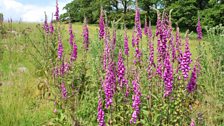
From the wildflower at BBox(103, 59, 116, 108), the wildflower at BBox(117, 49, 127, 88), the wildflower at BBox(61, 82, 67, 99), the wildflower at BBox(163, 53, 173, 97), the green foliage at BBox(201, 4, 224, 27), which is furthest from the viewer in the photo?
the green foliage at BBox(201, 4, 224, 27)

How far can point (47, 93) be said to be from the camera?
6.34m

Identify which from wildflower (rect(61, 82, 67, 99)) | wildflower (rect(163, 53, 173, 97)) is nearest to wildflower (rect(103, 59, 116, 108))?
wildflower (rect(163, 53, 173, 97))

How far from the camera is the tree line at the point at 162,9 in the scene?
3819 cm

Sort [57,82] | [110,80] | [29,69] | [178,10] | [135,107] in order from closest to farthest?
[110,80] < [135,107] < [57,82] < [29,69] < [178,10]

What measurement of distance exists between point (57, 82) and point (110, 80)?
1.76 meters

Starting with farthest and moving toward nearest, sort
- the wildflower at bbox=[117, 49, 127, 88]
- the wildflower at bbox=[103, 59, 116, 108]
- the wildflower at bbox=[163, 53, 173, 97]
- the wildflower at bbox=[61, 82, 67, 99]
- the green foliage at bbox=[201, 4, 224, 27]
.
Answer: the green foliage at bbox=[201, 4, 224, 27], the wildflower at bbox=[61, 82, 67, 99], the wildflower at bbox=[117, 49, 127, 88], the wildflower at bbox=[163, 53, 173, 97], the wildflower at bbox=[103, 59, 116, 108]

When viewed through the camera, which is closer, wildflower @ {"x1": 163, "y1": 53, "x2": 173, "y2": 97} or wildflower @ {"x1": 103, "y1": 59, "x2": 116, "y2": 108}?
wildflower @ {"x1": 103, "y1": 59, "x2": 116, "y2": 108}

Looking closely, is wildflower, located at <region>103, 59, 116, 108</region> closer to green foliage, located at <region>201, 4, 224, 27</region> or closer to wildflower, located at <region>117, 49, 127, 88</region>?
wildflower, located at <region>117, 49, 127, 88</region>

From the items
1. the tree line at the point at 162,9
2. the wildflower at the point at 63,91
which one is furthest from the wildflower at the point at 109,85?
the tree line at the point at 162,9

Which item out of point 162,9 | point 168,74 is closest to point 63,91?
point 168,74

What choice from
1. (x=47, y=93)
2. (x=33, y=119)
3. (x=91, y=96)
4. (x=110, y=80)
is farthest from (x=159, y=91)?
(x=47, y=93)

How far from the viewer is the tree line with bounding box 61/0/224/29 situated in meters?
38.2

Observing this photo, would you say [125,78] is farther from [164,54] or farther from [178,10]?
[178,10]

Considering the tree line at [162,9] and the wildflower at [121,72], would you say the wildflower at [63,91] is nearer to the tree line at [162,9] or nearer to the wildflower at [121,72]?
the wildflower at [121,72]
